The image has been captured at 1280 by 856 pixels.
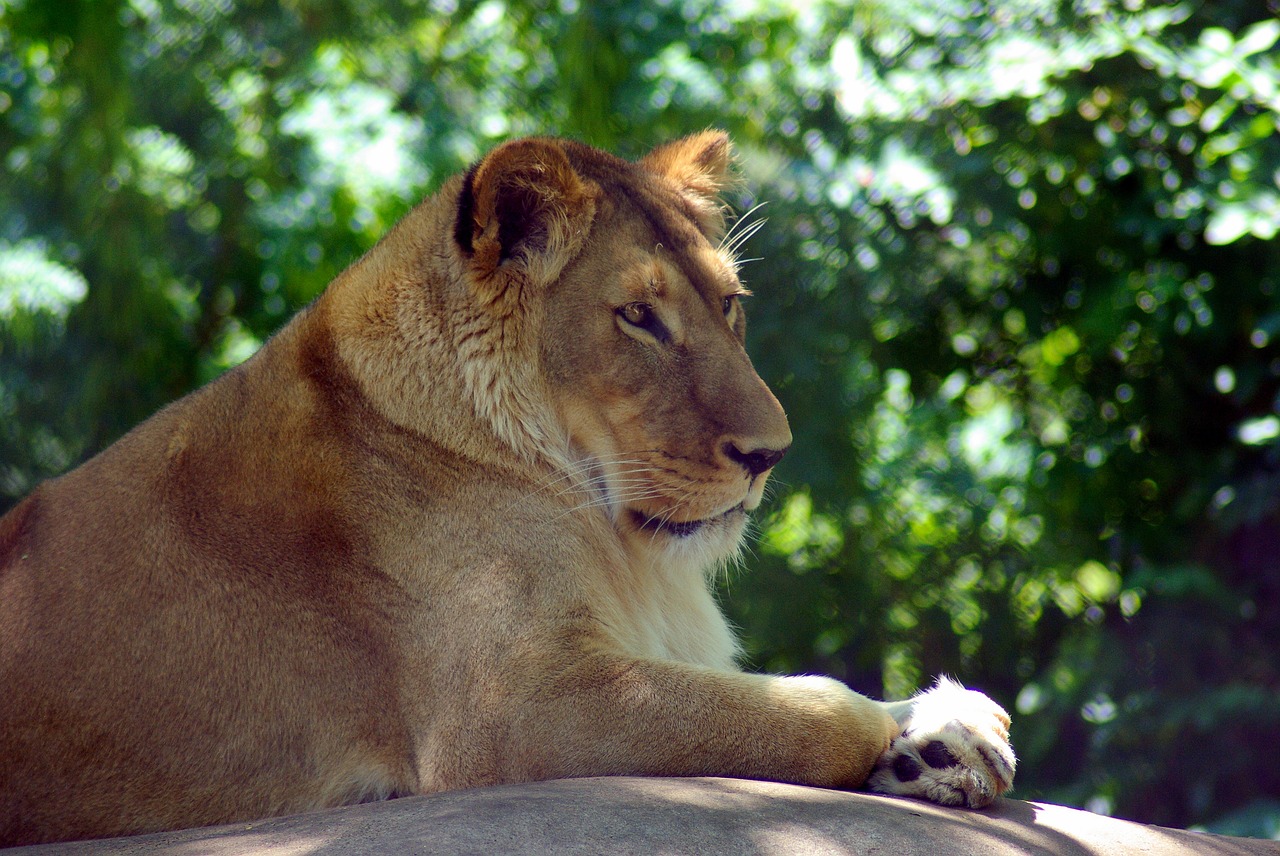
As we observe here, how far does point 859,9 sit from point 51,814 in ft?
14.2

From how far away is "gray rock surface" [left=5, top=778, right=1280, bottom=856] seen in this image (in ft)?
6.70

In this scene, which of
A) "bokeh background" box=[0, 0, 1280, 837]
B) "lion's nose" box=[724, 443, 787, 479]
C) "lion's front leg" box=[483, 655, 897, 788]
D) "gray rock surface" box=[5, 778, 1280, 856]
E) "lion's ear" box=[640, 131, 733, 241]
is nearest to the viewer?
"gray rock surface" box=[5, 778, 1280, 856]

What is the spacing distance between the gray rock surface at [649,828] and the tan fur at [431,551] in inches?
5.7

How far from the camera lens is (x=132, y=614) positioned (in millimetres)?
2574

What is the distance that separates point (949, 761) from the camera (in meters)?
2.49

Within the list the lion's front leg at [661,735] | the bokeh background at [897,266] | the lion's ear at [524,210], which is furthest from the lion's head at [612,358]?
the bokeh background at [897,266]

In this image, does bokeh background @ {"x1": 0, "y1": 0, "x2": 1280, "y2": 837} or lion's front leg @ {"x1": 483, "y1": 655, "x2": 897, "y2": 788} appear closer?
lion's front leg @ {"x1": 483, "y1": 655, "x2": 897, "y2": 788}

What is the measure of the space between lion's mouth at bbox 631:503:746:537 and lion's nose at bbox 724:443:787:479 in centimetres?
11

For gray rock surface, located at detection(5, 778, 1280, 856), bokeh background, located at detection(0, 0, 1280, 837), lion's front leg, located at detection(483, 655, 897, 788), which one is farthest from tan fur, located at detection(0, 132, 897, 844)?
bokeh background, located at detection(0, 0, 1280, 837)

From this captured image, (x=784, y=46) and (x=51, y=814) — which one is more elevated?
(x=51, y=814)

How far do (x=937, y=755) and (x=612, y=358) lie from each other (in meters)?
1.11

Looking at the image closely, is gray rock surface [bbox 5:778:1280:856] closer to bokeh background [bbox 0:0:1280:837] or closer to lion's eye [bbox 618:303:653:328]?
lion's eye [bbox 618:303:653:328]

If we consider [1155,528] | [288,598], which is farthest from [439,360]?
[1155,528]

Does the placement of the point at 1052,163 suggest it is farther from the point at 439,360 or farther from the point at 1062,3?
the point at 439,360
